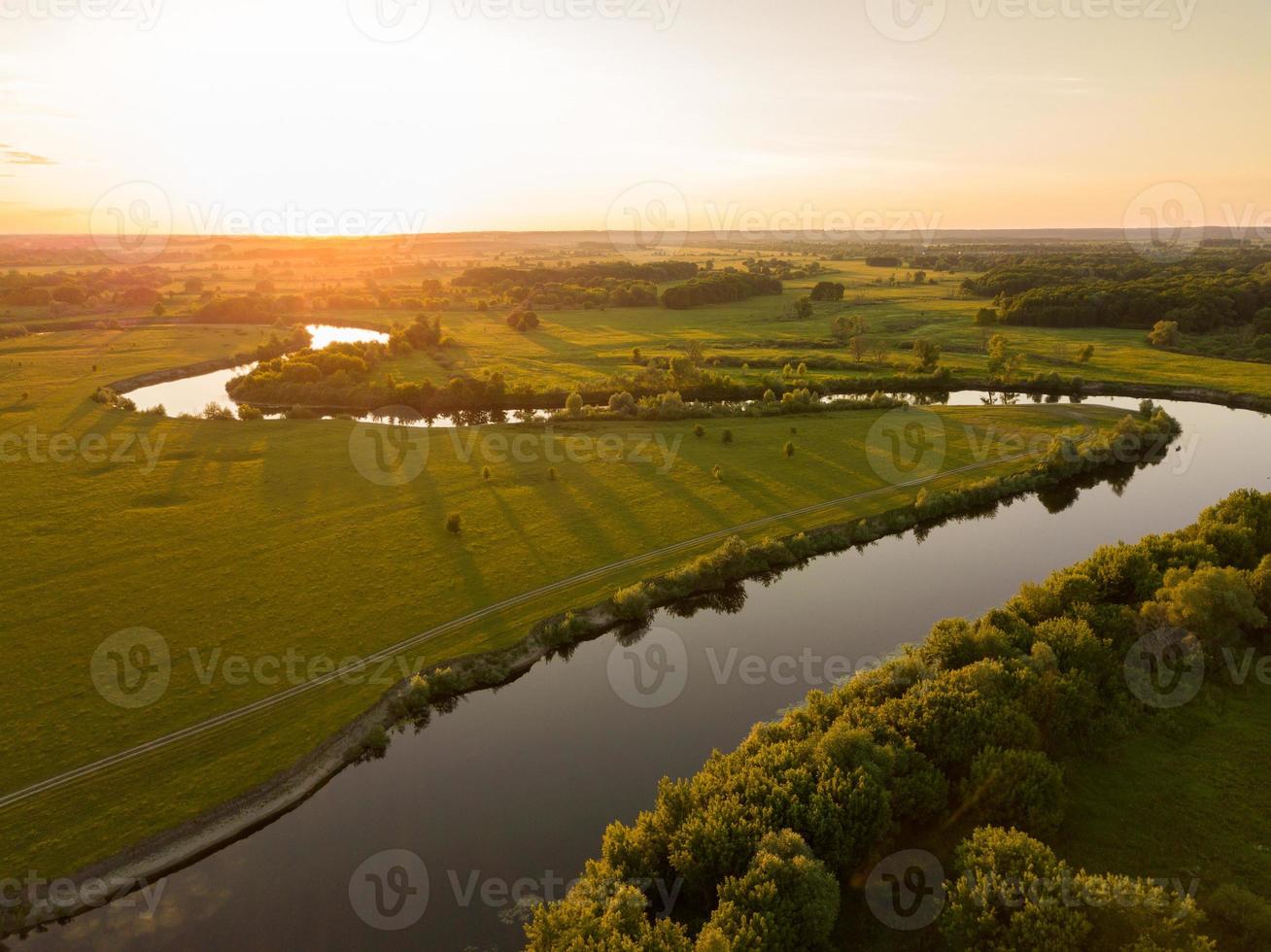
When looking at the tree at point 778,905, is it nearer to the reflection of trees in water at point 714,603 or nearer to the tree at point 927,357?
the reflection of trees in water at point 714,603

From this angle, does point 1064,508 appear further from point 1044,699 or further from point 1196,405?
point 1196,405

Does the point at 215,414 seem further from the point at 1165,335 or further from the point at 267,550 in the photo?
the point at 1165,335

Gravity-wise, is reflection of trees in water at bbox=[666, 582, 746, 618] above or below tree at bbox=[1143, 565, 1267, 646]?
below

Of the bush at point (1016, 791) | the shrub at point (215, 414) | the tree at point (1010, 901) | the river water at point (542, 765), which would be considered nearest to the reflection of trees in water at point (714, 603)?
the river water at point (542, 765)

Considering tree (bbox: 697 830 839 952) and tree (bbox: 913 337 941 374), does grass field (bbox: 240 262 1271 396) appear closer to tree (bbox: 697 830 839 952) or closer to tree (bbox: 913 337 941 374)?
tree (bbox: 913 337 941 374)

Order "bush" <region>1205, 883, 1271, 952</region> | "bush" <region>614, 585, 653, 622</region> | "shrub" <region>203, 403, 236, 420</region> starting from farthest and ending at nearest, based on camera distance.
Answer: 1. "shrub" <region>203, 403, 236, 420</region>
2. "bush" <region>614, 585, 653, 622</region>
3. "bush" <region>1205, 883, 1271, 952</region>

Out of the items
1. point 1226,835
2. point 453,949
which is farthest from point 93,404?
point 1226,835

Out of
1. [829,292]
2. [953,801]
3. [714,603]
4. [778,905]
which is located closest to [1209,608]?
[953,801]

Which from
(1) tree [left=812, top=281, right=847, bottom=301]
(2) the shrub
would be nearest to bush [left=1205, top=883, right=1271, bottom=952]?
(2) the shrub

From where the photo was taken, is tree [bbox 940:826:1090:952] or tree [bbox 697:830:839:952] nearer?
tree [bbox 940:826:1090:952]
